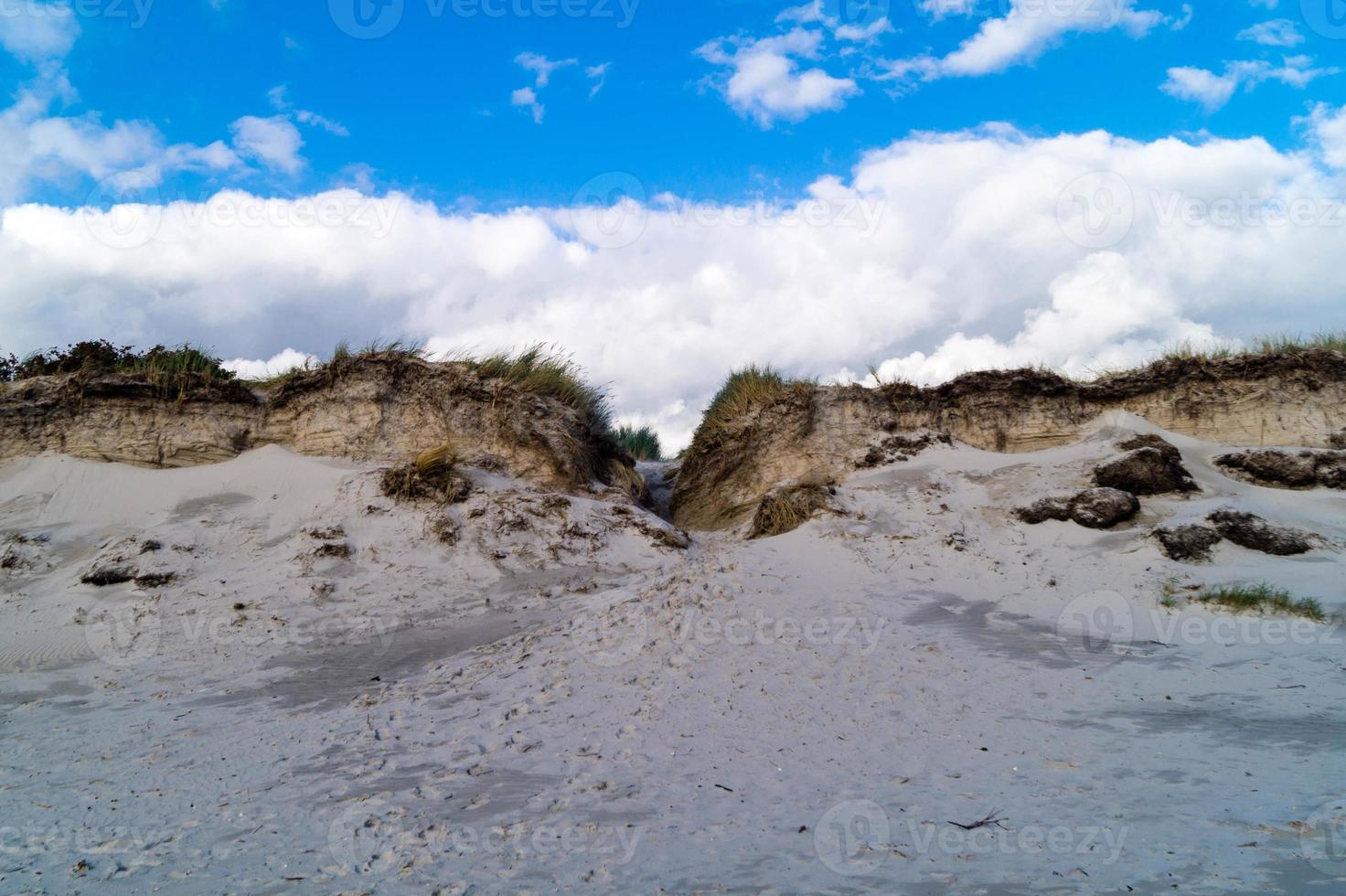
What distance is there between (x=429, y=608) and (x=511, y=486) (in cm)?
267

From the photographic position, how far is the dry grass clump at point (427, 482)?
914 cm

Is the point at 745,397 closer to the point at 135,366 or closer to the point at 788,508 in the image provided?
the point at 788,508

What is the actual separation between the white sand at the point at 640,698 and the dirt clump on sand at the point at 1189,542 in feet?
0.50

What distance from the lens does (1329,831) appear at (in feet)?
9.39

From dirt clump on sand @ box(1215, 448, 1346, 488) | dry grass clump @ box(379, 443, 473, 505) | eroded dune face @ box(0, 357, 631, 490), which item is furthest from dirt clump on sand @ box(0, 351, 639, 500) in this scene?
dirt clump on sand @ box(1215, 448, 1346, 488)

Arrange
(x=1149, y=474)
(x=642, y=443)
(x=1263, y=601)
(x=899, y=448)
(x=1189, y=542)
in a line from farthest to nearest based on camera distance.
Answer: (x=642, y=443)
(x=899, y=448)
(x=1149, y=474)
(x=1189, y=542)
(x=1263, y=601)

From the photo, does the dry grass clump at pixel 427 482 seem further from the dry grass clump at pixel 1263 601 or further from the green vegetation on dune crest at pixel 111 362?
the dry grass clump at pixel 1263 601

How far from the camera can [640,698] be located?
4.95 metres

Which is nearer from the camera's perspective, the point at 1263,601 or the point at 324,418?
the point at 1263,601

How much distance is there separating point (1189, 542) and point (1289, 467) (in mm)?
2890

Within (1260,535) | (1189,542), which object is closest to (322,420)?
(1189,542)

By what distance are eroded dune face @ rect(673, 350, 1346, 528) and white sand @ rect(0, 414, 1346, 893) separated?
1124 mm

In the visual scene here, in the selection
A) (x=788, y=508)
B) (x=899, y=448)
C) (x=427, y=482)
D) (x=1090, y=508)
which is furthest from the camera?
(x=899, y=448)

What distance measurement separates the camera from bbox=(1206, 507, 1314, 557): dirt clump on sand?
7.45m
